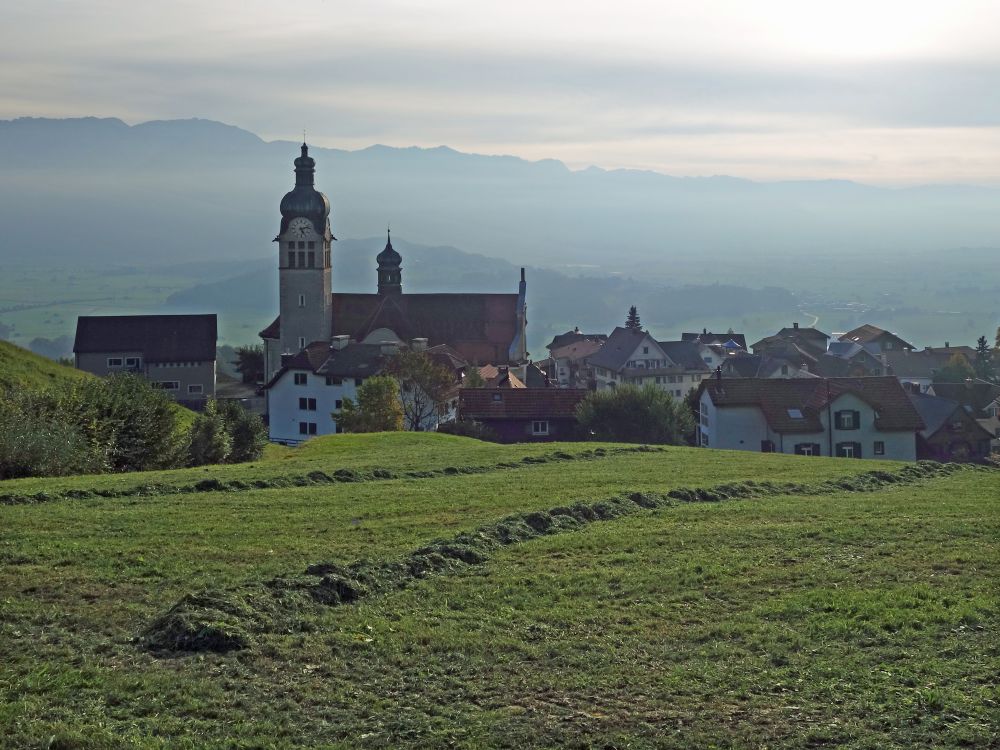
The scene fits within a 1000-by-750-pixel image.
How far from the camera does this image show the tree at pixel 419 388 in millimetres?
64500

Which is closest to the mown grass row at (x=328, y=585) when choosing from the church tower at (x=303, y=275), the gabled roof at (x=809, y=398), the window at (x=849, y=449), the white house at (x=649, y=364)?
the gabled roof at (x=809, y=398)

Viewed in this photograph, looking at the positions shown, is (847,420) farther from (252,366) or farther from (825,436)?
(252,366)

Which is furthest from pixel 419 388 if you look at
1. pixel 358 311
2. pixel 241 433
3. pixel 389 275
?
pixel 389 275

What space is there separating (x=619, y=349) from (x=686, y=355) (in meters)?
6.14

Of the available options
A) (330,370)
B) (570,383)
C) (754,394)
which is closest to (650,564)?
(754,394)

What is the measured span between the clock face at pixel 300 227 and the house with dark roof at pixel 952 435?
45944 mm

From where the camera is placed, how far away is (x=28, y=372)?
40.3 metres

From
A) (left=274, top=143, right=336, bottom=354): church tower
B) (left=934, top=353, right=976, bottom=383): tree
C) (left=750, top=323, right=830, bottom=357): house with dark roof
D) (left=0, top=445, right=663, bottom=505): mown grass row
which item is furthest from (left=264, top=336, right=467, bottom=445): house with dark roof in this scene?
(left=750, top=323, right=830, bottom=357): house with dark roof

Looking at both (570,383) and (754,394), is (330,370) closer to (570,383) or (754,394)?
(754,394)

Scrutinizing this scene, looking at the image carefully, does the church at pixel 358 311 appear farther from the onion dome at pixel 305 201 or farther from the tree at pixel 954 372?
the tree at pixel 954 372

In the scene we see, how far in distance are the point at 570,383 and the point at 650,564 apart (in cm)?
10558

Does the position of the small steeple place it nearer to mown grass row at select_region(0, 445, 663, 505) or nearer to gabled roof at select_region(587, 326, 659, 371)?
gabled roof at select_region(587, 326, 659, 371)

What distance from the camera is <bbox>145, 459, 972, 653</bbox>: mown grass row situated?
38.6 ft

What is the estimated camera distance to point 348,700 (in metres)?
10.4
